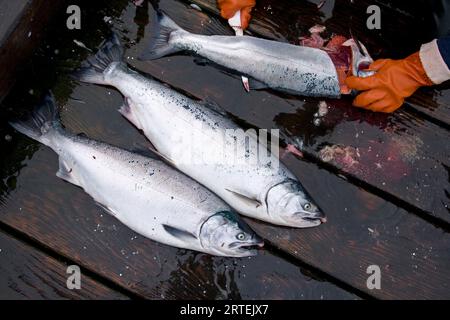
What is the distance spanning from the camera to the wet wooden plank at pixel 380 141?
284 centimetres

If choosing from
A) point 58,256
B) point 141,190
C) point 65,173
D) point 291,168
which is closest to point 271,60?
point 291,168

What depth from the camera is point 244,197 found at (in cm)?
265

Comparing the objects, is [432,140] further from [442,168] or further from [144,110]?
[144,110]

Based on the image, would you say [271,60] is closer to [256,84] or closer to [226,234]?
[256,84]

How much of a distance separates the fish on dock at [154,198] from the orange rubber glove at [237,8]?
3.03 ft

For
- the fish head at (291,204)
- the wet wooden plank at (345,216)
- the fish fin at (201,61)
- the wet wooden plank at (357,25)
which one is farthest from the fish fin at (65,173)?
the wet wooden plank at (357,25)

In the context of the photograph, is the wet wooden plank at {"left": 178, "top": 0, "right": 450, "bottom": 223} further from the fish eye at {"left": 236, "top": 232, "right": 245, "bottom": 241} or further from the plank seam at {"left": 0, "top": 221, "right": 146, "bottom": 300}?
the plank seam at {"left": 0, "top": 221, "right": 146, "bottom": 300}

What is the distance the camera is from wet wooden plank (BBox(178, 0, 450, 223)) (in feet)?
9.33

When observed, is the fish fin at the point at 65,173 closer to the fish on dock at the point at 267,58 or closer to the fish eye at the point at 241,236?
the fish on dock at the point at 267,58

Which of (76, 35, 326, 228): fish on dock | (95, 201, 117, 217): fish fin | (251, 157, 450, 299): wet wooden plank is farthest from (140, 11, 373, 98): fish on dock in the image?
(95, 201, 117, 217): fish fin

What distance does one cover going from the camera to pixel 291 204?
2629 millimetres

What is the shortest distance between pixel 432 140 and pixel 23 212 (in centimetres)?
224

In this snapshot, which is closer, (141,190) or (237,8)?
(141,190)

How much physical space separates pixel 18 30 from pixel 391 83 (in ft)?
6.36
